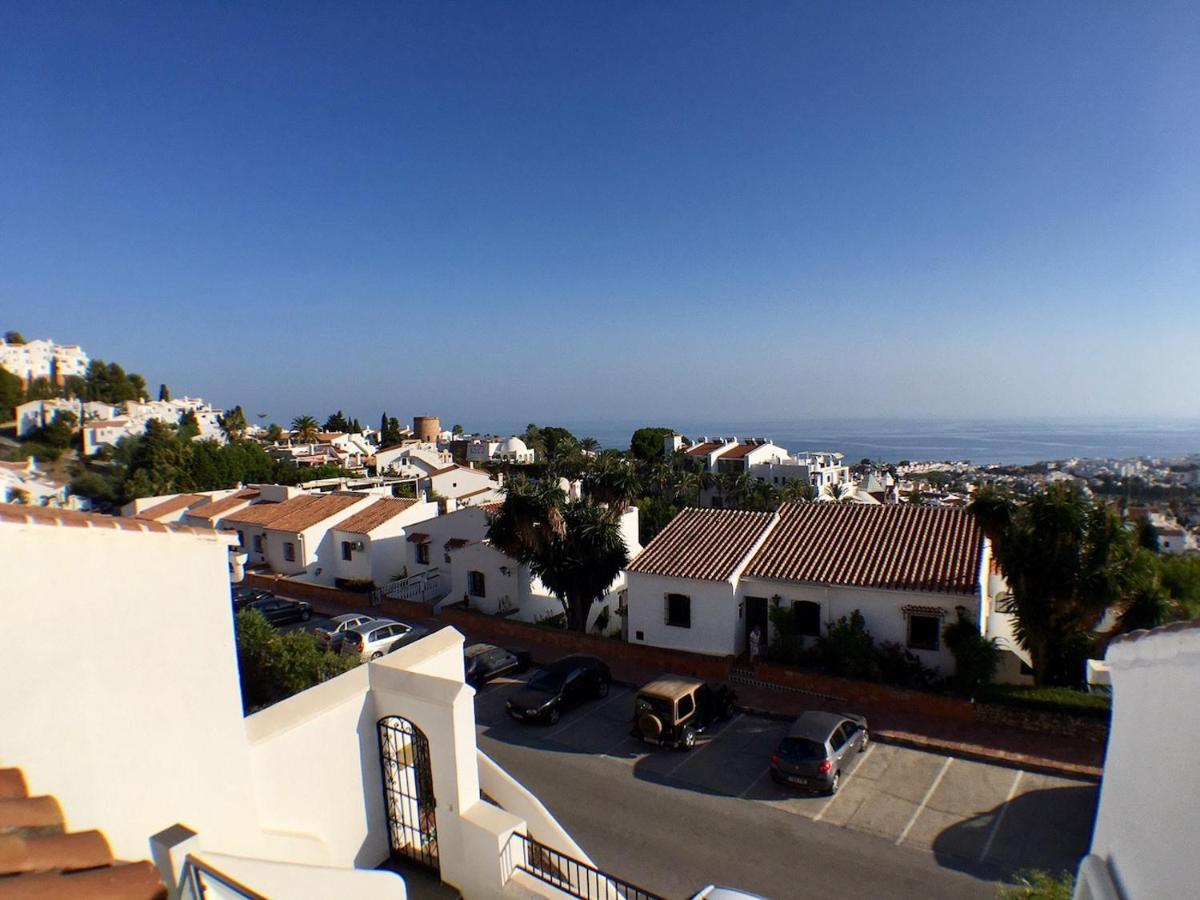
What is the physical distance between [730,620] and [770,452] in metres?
70.9

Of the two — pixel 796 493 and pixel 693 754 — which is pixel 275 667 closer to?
pixel 693 754

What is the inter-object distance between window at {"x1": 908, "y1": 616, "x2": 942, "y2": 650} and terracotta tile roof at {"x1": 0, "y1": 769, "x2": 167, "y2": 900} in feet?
60.1

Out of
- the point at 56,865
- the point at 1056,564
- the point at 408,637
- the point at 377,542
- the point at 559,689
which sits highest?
the point at 56,865

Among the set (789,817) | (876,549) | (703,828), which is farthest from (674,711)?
(876,549)

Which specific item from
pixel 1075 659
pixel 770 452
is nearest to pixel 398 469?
pixel 770 452

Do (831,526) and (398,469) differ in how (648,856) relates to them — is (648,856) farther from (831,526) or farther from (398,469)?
(398,469)

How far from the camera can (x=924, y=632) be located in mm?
17891

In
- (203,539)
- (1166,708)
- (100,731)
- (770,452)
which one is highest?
(203,539)

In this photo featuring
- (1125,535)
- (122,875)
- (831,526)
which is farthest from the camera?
(831,526)

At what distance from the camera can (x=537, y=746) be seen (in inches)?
619

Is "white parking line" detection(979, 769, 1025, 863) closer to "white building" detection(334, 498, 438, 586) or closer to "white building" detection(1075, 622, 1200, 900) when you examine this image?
"white building" detection(1075, 622, 1200, 900)

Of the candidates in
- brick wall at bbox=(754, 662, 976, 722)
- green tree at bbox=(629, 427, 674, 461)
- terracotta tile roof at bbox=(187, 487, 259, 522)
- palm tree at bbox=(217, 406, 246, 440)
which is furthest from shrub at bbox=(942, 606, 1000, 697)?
palm tree at bbox=(217, 406, 246, 440)

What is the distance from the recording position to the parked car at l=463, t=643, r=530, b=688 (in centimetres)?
1942

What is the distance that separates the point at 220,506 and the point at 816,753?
35.9 m
